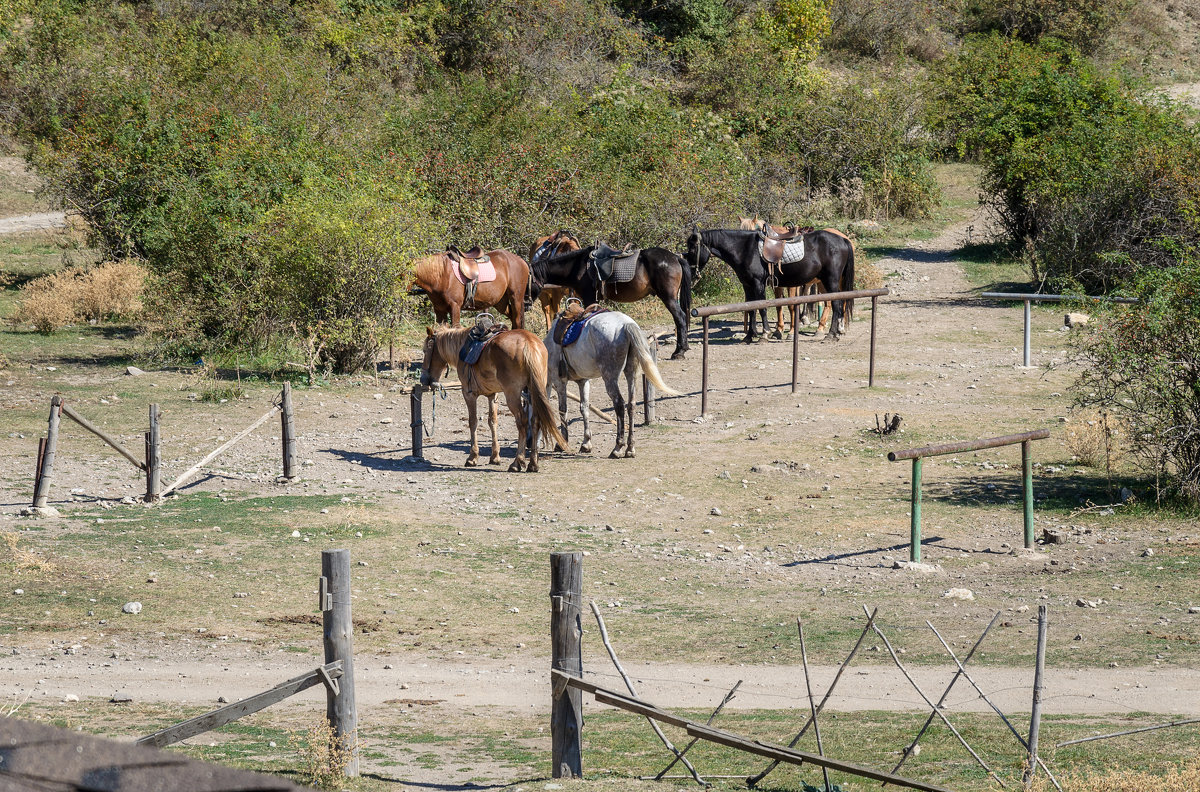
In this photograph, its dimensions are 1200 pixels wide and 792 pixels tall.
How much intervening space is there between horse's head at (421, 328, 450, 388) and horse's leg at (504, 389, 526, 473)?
144 centimetres

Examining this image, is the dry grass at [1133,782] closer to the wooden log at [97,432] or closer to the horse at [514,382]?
the horse at [514,382]

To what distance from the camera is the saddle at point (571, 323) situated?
14.8m

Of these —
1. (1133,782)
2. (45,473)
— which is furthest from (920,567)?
(45,473)

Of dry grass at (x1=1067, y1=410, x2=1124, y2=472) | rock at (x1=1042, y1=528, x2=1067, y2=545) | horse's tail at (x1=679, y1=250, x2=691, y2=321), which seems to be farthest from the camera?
horse's tail at (x1=679, y1=250, x2=691, y2=321)

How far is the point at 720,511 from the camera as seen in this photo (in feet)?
42.0

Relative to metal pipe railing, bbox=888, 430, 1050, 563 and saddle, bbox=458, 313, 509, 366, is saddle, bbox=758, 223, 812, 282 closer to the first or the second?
saddle, bbox=458, 313, 509, 366

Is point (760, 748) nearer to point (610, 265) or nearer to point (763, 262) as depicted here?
point (610, 265)

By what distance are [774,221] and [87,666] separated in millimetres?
24591

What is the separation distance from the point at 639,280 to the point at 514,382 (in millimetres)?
7413

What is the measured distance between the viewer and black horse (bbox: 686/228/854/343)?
22.5m

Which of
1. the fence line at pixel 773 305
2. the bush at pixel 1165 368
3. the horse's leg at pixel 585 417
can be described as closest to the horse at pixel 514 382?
the horse's leg at pixel 585 417

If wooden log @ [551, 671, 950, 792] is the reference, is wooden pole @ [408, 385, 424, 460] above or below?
above

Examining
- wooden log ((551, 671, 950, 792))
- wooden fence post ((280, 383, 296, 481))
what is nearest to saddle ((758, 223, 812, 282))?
wooden fence post ((280, 383, 296, 481))

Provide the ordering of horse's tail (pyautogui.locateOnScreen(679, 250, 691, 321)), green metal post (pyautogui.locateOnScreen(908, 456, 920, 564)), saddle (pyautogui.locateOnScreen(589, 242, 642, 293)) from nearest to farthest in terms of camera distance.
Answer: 1. green metal post (pyautogui.locateOnScreen(908, 456, 920, 564))
2. saddle (pyautogui.locateOnScreen(589, 242, 642, 293))
3. horse's tail (pyautogui.locateOnScreen(679, 250, 691, 321))
